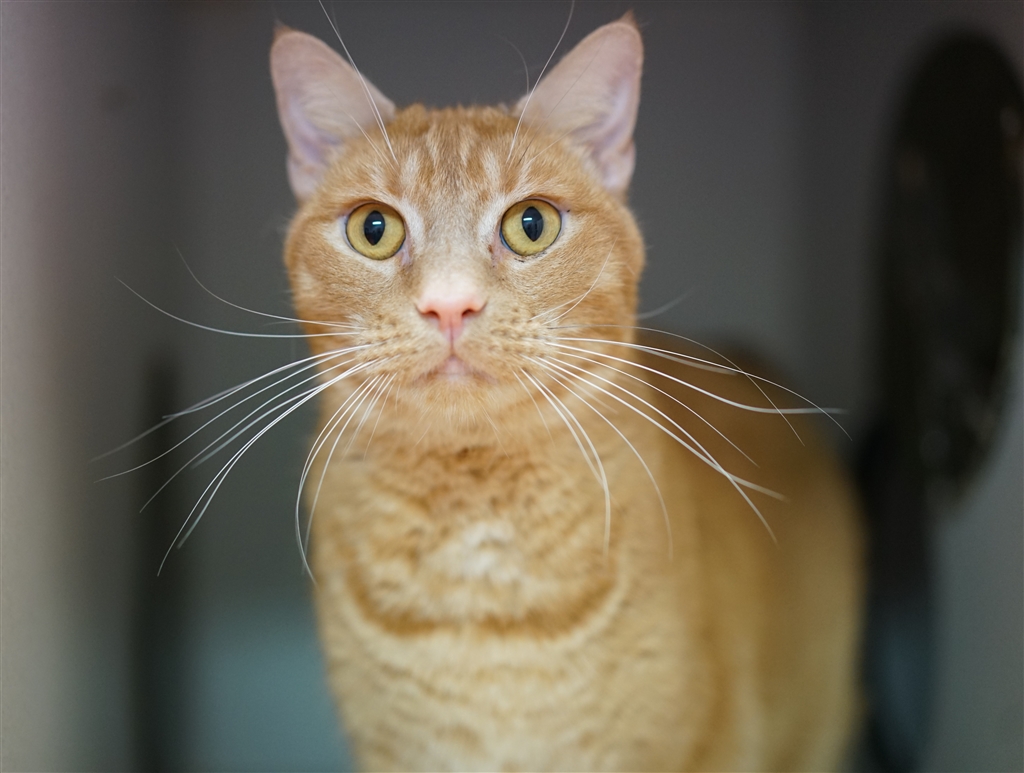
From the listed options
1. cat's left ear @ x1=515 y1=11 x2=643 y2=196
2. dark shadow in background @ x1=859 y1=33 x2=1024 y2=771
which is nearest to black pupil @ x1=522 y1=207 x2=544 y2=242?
cat's left ear @ x1=515 y1=11 x2=643 y2=196

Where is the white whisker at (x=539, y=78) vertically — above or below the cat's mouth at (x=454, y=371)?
above

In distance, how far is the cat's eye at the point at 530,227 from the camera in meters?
1.10

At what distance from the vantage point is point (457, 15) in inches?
47.1

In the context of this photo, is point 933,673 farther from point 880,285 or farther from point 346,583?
point 346,583

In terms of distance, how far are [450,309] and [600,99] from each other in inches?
16.8

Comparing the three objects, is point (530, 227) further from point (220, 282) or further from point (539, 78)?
point (220, 282)

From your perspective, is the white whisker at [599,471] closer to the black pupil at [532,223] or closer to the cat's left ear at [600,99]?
the black pupil at [532,223]

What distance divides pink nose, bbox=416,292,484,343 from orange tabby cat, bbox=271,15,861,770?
73 millimetres

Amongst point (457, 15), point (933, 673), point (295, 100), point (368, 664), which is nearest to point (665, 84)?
point (457, 15)

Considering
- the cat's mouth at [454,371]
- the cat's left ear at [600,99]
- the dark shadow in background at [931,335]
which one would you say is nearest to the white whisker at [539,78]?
the cat's left ear at [600,99]

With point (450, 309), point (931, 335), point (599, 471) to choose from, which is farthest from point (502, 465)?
point (931, 335)

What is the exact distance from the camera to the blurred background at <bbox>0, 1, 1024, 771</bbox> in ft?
3.69

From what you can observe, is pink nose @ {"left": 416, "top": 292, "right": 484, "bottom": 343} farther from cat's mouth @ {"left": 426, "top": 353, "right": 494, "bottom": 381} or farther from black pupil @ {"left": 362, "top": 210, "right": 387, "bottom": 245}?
black pupil @ {"left": 362, "top": 210, "right": 387, "bottom": 245}

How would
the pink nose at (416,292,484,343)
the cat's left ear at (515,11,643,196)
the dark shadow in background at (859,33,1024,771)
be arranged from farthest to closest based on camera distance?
the dark shadow in background at (859,33,1024,771) → the cat's left ear at (515,11,643,196) → the pink nose at (416,292,484,343)
